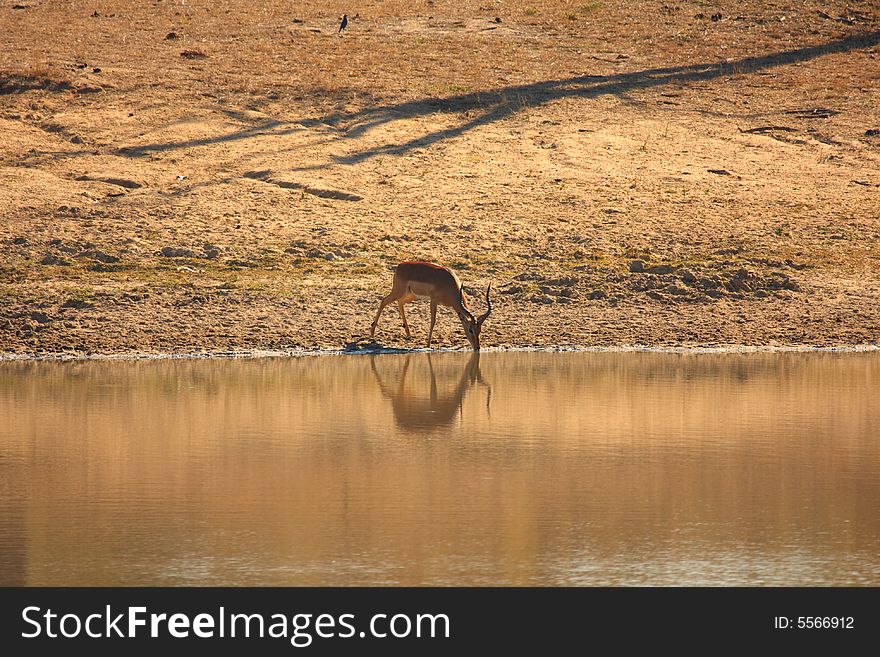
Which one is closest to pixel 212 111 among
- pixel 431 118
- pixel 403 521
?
pixel 431 118

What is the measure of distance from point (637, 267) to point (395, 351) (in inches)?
180

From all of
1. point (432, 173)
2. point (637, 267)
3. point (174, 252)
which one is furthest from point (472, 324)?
point (432, 173)

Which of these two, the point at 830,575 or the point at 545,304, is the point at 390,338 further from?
the point at 830,575

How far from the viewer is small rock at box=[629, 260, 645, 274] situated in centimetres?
1956

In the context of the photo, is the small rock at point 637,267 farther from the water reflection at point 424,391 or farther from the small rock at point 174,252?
the small rock at point 174,252

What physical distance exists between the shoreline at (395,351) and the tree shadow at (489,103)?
24.5 ft

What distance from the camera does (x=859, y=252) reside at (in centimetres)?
2100

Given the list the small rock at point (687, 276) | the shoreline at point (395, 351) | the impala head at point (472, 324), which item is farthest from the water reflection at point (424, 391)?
the small rock at point (687, 276)

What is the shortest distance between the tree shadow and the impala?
21.9 ft

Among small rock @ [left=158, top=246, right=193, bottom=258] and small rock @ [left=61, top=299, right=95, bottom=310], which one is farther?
small rock @ [left=158, top=246, right=193, bottom=258]

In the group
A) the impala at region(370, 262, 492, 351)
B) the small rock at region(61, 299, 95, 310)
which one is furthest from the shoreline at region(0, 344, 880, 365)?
the small rock at region(61, 299, 95, 310)

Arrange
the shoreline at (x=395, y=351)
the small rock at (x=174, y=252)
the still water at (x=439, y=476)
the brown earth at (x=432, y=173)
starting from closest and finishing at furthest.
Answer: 1. the still water at (x=439, y=476)
2. the shoreline at (x=395, y=351)
3. the brown earth at (x=432, y=173)
4. the small rock at (x=174, y=252)

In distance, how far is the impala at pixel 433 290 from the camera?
16938mm

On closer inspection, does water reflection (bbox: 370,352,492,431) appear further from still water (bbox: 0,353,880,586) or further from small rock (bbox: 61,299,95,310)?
small rock (bbox: 61,299,95,310)
